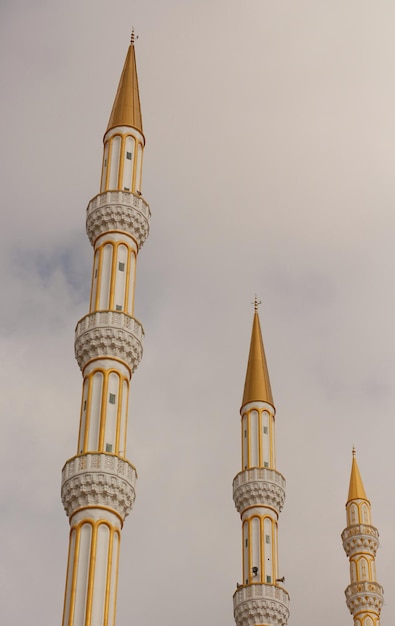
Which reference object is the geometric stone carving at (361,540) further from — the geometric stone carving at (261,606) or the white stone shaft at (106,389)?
the white stone shaft at (106,389)

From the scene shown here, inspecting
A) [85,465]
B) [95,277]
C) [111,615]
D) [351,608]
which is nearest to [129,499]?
[85,465]

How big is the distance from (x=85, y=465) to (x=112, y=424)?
1800 millimetres

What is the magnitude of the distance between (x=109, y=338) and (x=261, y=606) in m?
12.5

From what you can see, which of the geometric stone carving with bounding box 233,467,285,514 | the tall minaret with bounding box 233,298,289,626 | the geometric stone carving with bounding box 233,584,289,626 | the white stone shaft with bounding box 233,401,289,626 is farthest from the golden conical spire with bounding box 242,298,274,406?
the geometric stone carving with bounding box 233,584,289,626

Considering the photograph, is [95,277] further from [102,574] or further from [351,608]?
[351,608]

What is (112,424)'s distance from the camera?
32.3 meters

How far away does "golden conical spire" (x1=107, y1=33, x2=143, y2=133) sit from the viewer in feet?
129

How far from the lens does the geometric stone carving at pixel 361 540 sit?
52969 millimetres

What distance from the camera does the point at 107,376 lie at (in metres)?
33.1

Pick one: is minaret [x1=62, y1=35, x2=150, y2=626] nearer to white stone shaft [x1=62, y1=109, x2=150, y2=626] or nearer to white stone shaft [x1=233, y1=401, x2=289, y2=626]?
white stone shaft [x1=62, y1=109, x2=150, y2=626]

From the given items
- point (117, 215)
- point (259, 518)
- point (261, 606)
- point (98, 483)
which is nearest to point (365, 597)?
point (259, 518)

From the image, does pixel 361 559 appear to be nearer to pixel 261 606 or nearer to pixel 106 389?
pixel 261 606

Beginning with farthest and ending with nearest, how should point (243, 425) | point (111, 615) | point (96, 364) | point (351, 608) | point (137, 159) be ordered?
point (351, 608), point (243, 425), point (137, 159), point (96, 364), point (111, 615)

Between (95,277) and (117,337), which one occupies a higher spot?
(95,277)
